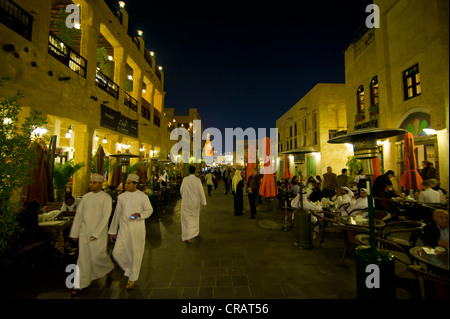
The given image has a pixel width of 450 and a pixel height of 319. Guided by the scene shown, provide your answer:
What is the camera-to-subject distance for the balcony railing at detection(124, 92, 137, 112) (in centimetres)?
1376

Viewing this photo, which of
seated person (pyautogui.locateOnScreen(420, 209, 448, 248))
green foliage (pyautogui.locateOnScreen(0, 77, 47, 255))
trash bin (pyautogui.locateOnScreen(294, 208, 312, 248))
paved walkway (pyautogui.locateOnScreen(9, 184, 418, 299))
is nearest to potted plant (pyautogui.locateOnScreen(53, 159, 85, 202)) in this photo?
paved walkway (pyautogui.locateOnScreen(9, 184, 418, 299))

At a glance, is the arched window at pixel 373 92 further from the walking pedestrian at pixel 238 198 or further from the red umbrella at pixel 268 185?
the walking pedestrian at pixel 238 198

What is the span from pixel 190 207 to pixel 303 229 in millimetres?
3043

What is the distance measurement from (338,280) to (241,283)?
1683mm

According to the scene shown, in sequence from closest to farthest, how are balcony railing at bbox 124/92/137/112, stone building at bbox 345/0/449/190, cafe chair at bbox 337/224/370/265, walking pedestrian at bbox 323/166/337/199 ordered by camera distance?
cafe chair at bbox 337/224/370/265, stone building at bbox 345/0/449/190, walking pedestrian at bbox 323/166/337/199, balcony railing at bbox 124/92/137/112

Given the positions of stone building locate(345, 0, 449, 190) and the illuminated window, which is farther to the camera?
the illuminated window

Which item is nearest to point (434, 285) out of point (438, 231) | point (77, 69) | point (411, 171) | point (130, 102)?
point (438, 231)

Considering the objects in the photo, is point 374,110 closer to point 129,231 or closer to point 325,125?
point 325,125

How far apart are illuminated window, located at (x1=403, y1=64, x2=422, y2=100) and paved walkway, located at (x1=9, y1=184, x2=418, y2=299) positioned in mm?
9381

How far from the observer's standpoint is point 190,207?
5852 mm

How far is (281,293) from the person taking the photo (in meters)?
3.18

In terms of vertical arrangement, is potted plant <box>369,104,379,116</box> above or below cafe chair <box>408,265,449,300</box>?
above

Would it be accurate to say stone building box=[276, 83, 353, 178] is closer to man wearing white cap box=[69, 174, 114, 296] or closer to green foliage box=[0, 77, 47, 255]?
man wearing white cap box=[69, 174, 114, 296]

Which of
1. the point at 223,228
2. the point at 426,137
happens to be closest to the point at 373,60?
the point at 426,137
